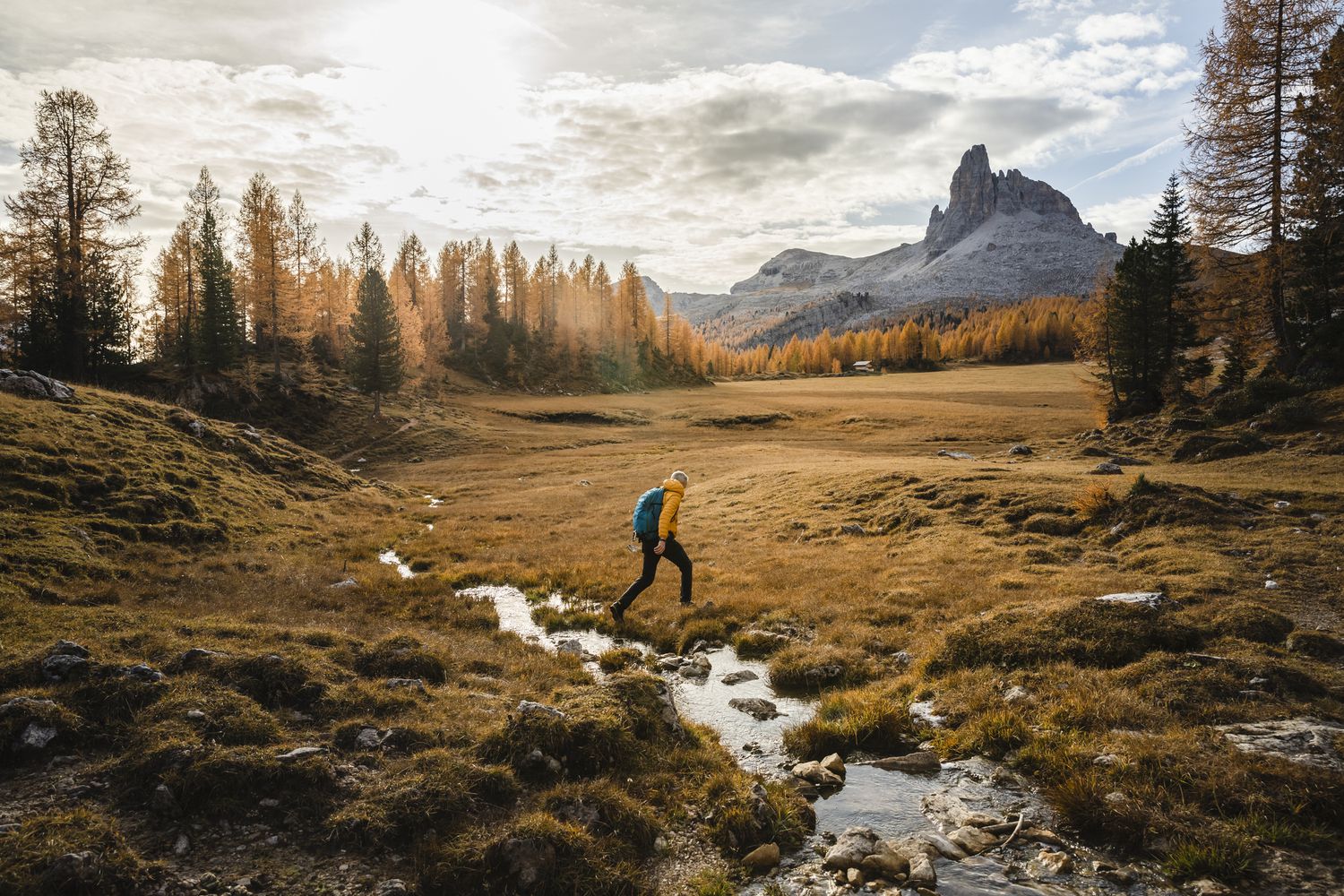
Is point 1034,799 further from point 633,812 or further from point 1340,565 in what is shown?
point 1340,565

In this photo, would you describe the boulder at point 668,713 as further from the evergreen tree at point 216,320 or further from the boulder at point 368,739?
the evergreen tree at point 216,320

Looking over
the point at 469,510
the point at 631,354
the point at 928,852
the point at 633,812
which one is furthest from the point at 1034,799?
the point at 631,354

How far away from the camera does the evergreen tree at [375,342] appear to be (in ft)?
207

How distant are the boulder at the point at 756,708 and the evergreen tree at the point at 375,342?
60.6 metres

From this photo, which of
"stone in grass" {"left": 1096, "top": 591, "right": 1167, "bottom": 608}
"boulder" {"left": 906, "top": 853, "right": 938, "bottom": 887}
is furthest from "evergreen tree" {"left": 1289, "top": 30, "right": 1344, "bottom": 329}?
"boulder" {"left": 906, "top": 853, "right": 938, "bottom": 887}

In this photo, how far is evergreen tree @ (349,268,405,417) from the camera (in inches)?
2479

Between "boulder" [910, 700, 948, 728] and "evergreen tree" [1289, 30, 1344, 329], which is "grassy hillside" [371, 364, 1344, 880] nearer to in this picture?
"boulder" [910, 700, 948, 728]

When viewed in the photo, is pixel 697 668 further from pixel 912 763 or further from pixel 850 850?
pixel 850 850

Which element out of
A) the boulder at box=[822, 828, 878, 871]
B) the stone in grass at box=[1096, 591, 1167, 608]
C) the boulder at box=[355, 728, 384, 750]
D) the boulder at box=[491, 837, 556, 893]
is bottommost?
the boulder at box=[822, 828, 878, 871]

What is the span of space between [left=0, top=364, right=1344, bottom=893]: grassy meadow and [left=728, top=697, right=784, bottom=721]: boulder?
88 cm

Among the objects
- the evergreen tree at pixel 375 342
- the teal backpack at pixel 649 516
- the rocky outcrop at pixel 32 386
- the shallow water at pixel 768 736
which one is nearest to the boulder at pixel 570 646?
the shallow water at pixel 768 736

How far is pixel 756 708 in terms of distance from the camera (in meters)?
10.1

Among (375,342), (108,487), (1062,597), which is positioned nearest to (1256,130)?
(1062,597)

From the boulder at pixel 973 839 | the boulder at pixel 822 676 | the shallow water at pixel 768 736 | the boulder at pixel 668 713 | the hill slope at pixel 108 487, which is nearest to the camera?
the boulder at pixel 973 839
